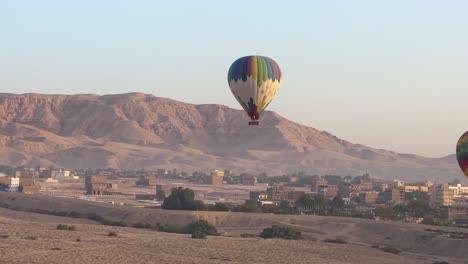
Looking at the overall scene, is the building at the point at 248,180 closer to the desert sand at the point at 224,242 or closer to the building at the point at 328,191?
the building at the point at 328,191

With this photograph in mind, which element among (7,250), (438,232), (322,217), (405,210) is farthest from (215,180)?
(7,250)

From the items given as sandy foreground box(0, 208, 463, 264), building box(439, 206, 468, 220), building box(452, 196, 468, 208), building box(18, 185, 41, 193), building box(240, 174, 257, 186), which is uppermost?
building box(240, 174, 257, 186)

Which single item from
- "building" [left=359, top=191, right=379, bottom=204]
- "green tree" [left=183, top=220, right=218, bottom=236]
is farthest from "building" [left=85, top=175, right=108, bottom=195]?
"green tree" [left=183, top=220, right=218, bottom=236]

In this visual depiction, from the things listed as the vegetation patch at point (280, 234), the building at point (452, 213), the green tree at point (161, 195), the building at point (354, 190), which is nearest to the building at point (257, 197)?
the green tree at point (161, 195)

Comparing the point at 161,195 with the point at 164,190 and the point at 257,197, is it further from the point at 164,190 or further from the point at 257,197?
the point at 257,197

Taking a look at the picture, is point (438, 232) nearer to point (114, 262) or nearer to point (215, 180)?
point (114, 262)

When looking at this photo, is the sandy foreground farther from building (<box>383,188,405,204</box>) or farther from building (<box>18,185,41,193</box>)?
building (<box>383,188,405,204</box>)
